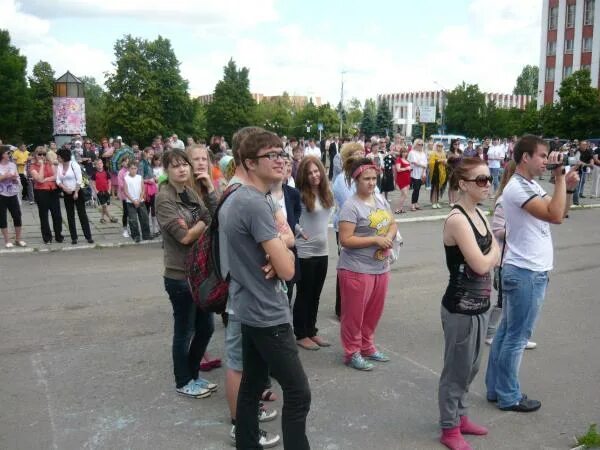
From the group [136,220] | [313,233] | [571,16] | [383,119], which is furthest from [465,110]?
[313,233]

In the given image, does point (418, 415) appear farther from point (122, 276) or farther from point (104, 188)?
point (104, 188)

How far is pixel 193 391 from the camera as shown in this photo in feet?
14.6

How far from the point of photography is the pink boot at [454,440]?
367 cm

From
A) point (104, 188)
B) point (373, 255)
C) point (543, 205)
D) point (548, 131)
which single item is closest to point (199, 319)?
point (373, 255)

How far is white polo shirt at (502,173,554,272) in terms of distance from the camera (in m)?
4.05

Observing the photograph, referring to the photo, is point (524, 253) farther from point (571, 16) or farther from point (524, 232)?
point (571, 16)

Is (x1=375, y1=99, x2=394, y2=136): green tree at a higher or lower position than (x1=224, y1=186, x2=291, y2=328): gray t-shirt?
higher

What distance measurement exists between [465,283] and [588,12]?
69780 millimetres

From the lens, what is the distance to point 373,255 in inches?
194

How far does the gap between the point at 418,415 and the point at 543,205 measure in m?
1.69

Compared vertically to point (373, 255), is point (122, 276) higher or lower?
lower

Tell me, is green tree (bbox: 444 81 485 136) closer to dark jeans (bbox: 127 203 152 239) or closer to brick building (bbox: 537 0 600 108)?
brick building (bbox: 537 0 600 108)

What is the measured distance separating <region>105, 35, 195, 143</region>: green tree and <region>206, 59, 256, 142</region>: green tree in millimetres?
9437

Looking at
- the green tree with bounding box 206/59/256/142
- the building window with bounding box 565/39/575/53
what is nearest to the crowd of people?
the building window with bounding box 565/39/575/53
